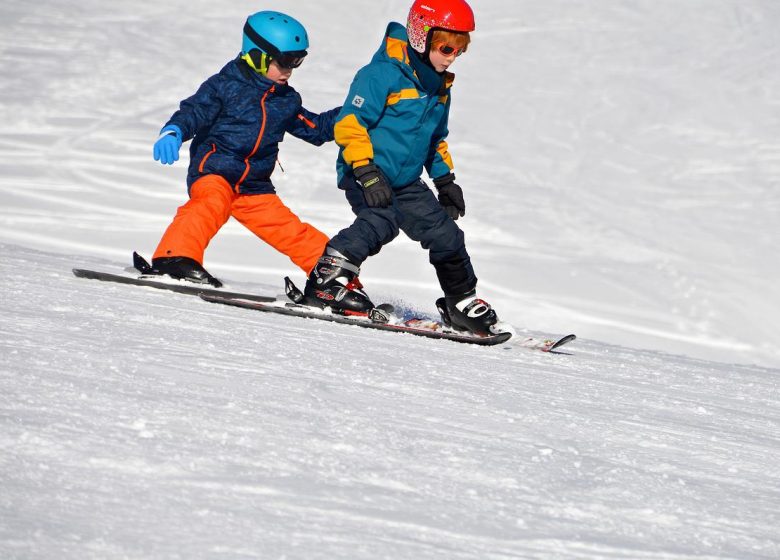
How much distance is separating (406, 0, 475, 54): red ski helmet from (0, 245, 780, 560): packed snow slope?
1520mm

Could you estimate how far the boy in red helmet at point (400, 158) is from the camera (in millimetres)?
4512

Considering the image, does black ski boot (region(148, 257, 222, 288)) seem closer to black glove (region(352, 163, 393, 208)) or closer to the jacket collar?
black glove (region(352, 163, 393, 208))

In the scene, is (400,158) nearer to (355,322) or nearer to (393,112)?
(393,112)

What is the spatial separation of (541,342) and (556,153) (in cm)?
750

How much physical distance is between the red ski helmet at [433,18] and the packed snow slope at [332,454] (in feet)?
4.99

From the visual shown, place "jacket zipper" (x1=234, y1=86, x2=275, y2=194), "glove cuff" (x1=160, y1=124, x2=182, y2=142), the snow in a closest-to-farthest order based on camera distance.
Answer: the snow, "glove cuff" (x1=160, y1=124, x2=182, y2=142), "jacket zipper" (x1=234, y1=86, x2=275, y2=194)

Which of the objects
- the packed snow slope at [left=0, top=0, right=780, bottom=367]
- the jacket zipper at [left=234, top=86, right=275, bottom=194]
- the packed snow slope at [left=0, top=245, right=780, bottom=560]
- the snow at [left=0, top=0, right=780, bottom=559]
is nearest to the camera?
the packed snow slope at [left=0, top=245, right=780, bottom=560]

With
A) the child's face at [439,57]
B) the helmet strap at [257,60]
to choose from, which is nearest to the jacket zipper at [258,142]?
the helmet strap at [257,60]

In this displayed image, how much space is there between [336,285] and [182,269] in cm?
73

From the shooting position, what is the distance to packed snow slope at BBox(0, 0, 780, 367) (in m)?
7.68

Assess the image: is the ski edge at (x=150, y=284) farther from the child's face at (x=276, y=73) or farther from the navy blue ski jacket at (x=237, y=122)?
the child's face at (x=276, y=73)

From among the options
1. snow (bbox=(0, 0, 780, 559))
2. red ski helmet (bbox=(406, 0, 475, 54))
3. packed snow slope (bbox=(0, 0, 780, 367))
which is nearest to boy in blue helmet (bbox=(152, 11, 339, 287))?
snow (bbox=(0, 0, 780, 559))

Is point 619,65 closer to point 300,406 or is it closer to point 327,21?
point 327,21

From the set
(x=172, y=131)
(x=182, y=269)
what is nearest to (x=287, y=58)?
(x=172, y=131)
